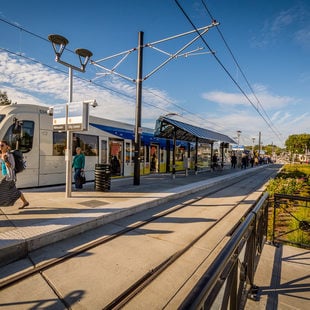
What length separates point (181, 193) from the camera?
9.73m

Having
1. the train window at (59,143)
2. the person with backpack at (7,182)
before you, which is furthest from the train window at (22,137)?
the person with backpack at (7,182)

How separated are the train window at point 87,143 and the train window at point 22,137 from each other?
209cm

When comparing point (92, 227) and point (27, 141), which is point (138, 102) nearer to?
point (27, 141)

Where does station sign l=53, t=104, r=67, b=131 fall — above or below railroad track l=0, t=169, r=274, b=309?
above

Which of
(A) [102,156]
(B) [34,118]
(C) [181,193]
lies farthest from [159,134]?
(B) [34,118]

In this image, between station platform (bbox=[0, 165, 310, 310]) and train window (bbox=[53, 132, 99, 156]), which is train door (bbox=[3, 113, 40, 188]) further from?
train window (bbox=[53, 132, 99, 156])

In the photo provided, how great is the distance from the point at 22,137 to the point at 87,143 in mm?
3236

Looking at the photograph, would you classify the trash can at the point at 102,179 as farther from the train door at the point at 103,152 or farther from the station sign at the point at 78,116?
the train door at the point at 103,152

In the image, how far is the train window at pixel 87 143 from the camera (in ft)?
36.1

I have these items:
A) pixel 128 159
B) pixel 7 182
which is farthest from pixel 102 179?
pixel 128 159

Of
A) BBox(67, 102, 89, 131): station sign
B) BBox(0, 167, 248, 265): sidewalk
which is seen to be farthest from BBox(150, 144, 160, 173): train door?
BBox(67, 102, 89, 131): station sign

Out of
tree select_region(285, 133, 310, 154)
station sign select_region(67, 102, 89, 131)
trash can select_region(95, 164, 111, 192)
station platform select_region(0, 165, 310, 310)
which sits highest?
tree select_region(285, 133, 310, 154)

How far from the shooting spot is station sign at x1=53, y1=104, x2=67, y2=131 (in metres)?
8.25

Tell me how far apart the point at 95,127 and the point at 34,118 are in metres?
3.24
